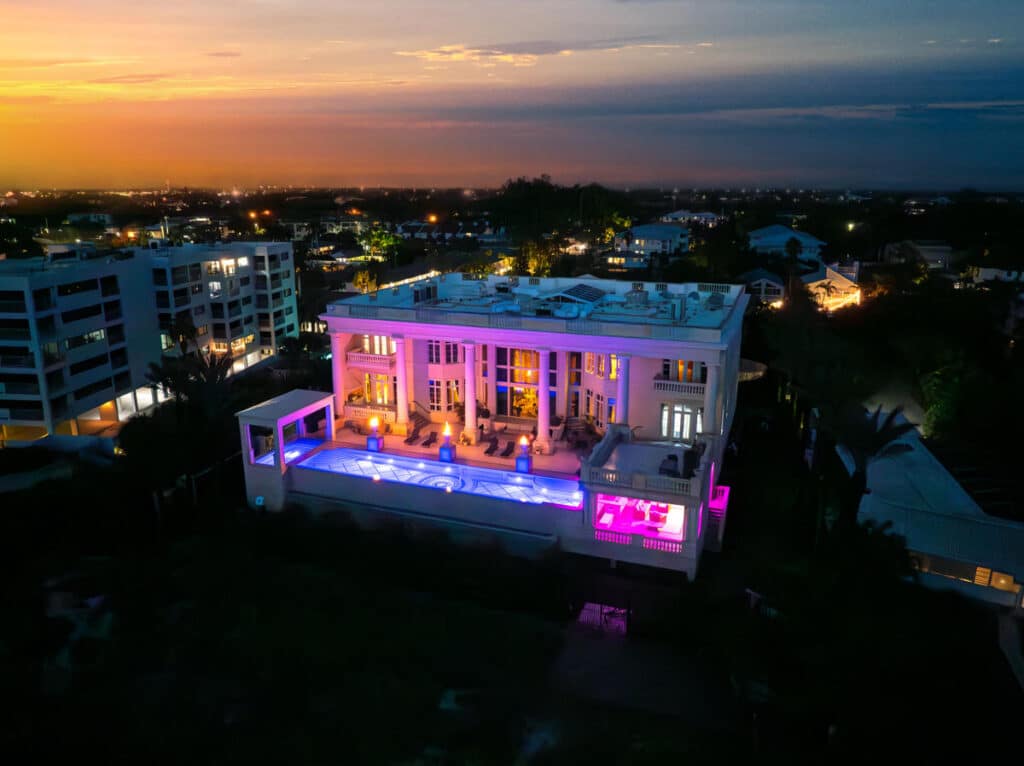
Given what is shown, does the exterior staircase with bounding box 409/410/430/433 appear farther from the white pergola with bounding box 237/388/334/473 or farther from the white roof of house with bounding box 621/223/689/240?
the white roof of house with bounding box 621/223/689/240

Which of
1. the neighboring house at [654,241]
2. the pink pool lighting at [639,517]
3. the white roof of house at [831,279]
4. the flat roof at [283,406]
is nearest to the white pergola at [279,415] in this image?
the flat roof at [283,406]

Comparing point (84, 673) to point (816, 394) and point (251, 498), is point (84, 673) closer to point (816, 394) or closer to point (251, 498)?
point (251, 498)

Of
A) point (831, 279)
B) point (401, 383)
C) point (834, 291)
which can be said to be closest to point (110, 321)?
point (401, 383)

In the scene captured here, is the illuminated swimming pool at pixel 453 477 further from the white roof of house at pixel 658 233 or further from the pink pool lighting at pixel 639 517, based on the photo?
the white roof of house at pixel 658 233

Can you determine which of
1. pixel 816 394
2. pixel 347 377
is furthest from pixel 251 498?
pixel 816 394

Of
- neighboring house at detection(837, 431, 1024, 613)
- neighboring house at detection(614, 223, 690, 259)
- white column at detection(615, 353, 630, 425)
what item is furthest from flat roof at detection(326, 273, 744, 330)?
neighboring house at detection(614, 223, 690, 259)

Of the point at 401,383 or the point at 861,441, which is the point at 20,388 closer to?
the point at 401,383
